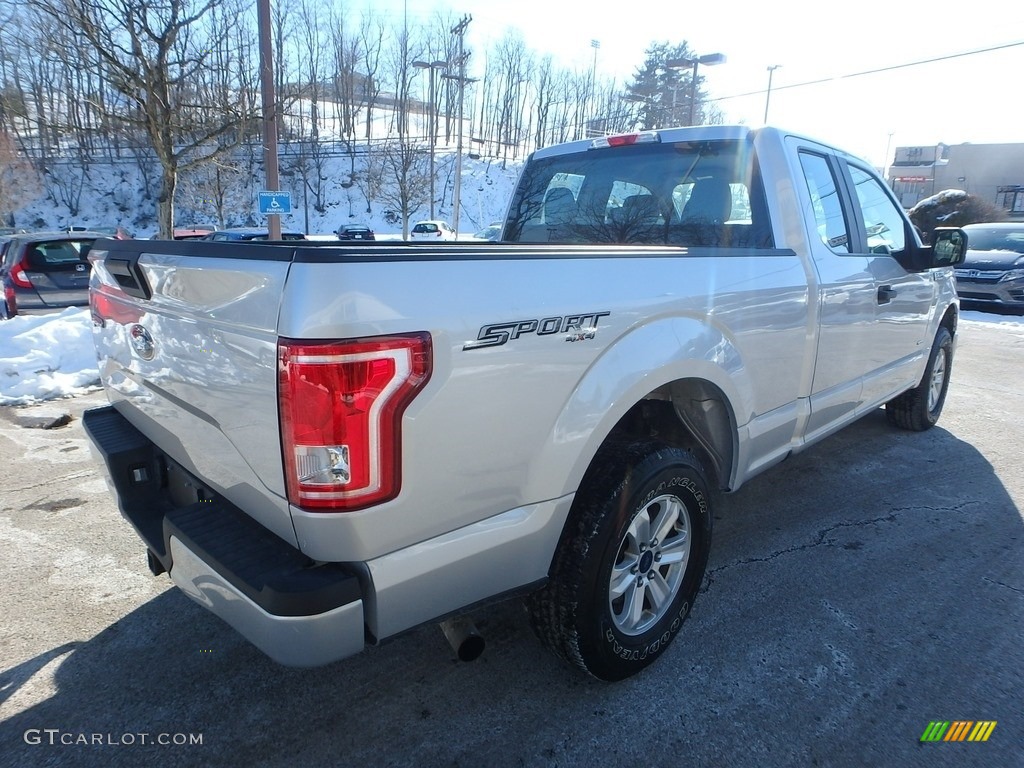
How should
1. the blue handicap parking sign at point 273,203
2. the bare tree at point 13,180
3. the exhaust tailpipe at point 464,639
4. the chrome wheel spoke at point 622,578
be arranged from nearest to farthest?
1. the exhaust tailpipe at point 464,639
2. the chrome wheel spoke at point 622,578
3. the blue handicap parking sign at point 273,203
4. the bare tree at point 13,180

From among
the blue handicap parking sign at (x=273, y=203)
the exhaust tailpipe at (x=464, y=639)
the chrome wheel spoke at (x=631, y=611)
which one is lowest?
the chrome wheel spoke at (x=631, y=611)

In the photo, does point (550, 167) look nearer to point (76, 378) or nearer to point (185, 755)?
point (185, 755)

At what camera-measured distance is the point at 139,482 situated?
246 centimetres

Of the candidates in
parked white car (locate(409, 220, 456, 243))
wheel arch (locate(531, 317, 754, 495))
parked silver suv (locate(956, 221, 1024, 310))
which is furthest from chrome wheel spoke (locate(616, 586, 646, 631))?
parked white car (locate(409, 220, 456, 243))

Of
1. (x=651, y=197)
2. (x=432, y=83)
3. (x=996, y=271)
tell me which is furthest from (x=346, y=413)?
(x=432, y=83)

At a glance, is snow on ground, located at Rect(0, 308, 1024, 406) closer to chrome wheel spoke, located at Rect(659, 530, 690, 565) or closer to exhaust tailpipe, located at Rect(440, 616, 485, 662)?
exhaust tailpipe, located at Rect(440, 616, 485, 662)

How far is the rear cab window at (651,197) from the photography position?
128 inches

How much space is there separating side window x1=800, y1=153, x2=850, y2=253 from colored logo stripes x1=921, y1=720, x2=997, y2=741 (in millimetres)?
2243

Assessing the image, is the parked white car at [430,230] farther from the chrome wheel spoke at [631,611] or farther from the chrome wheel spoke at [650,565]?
the chrome wheel spoke at [631,611]

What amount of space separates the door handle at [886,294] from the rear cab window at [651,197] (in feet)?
3.88

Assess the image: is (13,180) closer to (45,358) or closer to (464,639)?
(45,358)

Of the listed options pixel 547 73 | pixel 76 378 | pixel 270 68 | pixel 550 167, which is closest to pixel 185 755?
pixel 550 167

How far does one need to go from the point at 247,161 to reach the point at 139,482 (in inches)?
2159

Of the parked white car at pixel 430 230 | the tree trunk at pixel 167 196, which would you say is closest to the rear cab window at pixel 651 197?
the tree trunk at pixel 167 196
